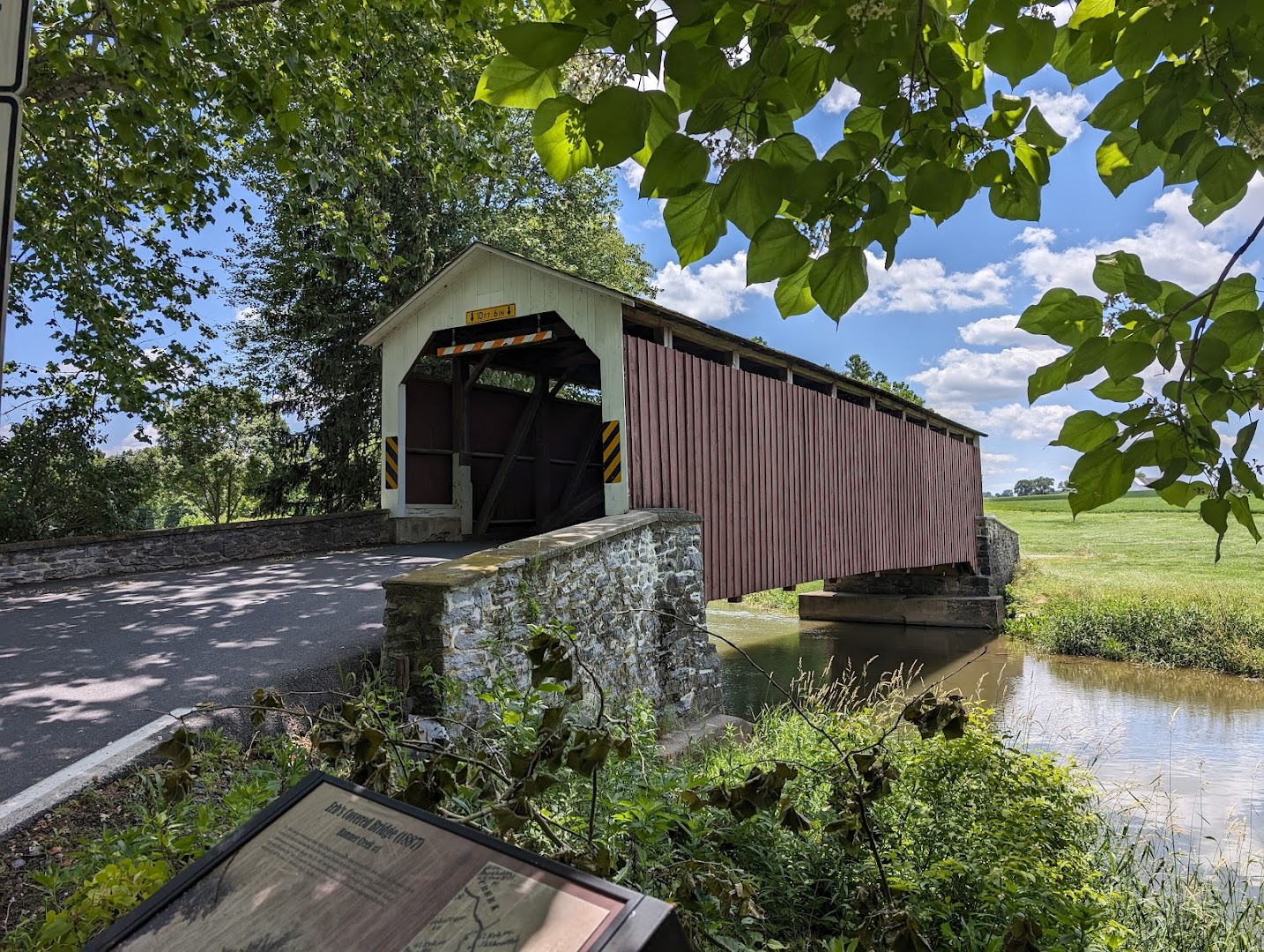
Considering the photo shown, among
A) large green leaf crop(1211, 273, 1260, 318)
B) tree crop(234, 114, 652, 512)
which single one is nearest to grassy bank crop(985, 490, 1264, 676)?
large green leaf crop(1211, 273, 1260, 318)

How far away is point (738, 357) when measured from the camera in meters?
9.14

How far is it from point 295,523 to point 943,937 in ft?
30.3

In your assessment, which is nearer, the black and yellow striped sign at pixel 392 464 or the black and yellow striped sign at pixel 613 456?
the black and yellow striped sign at pixel 613 456

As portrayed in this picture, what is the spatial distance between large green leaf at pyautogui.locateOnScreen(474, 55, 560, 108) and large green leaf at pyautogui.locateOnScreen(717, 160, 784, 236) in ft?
0.99

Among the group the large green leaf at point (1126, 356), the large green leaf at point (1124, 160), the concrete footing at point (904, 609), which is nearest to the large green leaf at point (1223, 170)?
the large green leaf at point (1124, 160)

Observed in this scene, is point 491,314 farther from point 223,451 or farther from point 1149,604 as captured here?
point 1149,604

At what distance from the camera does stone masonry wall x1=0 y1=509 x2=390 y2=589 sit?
799cm

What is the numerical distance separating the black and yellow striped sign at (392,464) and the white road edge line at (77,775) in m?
6.33

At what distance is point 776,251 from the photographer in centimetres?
106

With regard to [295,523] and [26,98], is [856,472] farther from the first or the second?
[26,98]

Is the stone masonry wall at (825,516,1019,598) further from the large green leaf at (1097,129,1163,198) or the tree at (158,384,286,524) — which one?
the large green leaf at (1097,129,1163,198)

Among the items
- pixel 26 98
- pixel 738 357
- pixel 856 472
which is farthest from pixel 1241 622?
pixel 26 98

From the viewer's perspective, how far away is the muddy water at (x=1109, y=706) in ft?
21.0

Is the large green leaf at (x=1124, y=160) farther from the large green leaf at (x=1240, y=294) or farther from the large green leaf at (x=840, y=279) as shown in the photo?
the large green leaf at (x=840, y=279)
